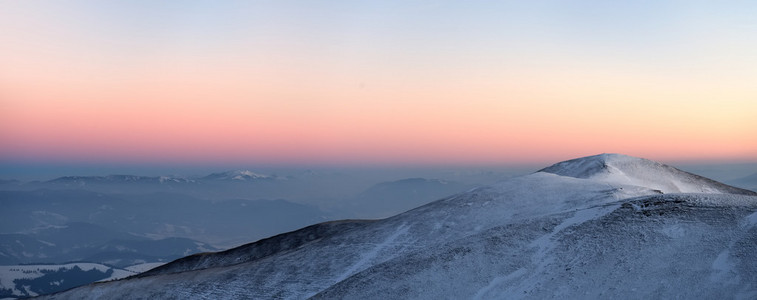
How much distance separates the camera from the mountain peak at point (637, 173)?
81.6m

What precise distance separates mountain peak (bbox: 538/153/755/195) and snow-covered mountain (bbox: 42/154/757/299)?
1002 cm

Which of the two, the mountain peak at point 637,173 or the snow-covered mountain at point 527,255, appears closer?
the snow-covered mountain at point 527,255

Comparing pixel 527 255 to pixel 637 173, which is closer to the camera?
pixel 527 255

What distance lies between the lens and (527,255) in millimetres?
43219

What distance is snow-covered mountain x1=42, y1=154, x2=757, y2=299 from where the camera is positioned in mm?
34469

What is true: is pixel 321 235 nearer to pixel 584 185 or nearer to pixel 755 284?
pixel 584 185

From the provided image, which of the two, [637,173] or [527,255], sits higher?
[637,173]

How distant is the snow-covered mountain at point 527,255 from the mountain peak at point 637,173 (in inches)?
394

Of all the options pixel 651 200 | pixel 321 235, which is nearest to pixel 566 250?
pixel 651 200

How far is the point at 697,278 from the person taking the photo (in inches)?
1280

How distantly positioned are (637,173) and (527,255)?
2146 inches

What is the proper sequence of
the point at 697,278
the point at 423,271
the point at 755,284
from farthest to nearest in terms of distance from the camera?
the point at 423,271 < the point at 697,278 < the point at 755,284

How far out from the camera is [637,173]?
3430 inches

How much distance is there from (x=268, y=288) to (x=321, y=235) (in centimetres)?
2765
